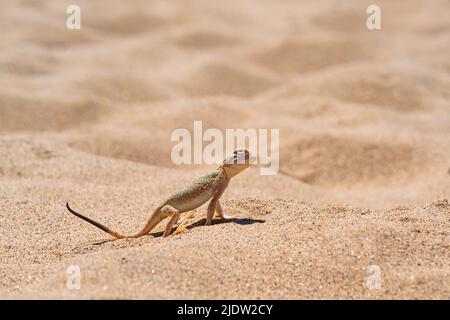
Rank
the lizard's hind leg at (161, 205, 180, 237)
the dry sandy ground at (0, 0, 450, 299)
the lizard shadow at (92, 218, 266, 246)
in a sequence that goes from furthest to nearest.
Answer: the lizard shadow at (92, 218, 266, 246), the lizard's hind leg at (161, 205, 180, 237), the dry sandy ground at (0, 0, 450, 299)

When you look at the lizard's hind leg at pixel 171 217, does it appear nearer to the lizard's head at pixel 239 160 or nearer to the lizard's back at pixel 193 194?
the lizard's back at pixel 193 194

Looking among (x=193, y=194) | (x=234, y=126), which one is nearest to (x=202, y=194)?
(x=193, y=194)

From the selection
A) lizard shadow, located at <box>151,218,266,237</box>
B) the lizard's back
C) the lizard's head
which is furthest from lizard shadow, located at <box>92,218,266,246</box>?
the lizard's head

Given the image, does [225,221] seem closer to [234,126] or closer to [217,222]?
[217,222]

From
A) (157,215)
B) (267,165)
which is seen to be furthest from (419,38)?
(157,215)

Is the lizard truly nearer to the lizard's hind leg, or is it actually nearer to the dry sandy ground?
the lizard's hind leg
